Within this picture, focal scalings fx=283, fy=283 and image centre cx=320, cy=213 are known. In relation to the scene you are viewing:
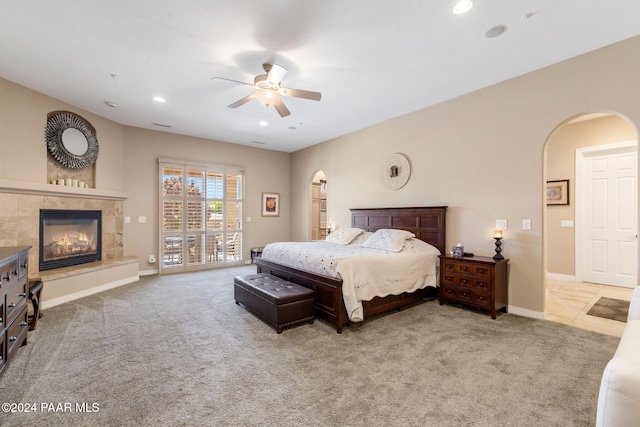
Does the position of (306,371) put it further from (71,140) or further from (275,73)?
(71,140)

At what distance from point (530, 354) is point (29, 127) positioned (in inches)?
270

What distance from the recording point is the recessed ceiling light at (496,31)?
2740 millimetres

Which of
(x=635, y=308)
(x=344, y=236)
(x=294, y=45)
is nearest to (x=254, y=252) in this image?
(x=344, y=236)

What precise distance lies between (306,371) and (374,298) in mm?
1434

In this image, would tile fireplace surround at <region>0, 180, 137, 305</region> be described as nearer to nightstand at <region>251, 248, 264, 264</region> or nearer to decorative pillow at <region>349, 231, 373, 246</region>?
nightstand at <region>251, 248, 264, 264</region>

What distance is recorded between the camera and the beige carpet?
1.86 m

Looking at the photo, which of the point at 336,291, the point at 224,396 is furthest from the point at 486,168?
the point at 224,396

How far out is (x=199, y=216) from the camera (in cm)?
660

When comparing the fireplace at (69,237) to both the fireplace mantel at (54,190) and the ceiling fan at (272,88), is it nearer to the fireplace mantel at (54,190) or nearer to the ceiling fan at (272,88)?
the fireplace mantel at (54,190)

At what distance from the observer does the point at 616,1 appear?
2.42m

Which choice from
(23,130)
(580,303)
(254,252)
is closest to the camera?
(23,130)

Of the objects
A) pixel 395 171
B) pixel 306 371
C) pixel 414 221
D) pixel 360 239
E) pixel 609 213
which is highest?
pixel 395 171

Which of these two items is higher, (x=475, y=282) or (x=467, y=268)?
(x=467, y=268)

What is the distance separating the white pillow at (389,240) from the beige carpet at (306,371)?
39.5 inches
